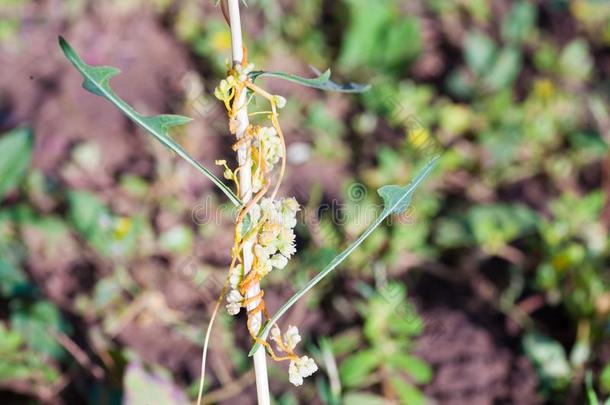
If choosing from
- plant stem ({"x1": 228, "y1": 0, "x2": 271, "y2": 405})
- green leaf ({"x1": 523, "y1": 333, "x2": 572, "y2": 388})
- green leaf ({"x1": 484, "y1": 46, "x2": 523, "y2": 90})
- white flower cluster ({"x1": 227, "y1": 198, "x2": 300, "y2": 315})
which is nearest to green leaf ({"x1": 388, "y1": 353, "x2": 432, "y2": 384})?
green leaf ({"x1": 523, "y1": 333, "x2": 572, "y2": 388})

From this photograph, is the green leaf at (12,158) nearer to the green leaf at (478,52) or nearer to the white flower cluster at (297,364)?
the white flower cluster at (297,364)

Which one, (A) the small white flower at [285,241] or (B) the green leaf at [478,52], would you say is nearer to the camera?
(A) the small white flower at [285,241]

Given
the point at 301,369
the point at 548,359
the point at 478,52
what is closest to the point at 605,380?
the point at 548,359

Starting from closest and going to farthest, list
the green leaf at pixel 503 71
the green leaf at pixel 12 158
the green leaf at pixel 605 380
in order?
the green leaf at pixel 605 380, the green leaf at pixel 12 158, the green leaf at pixel 503 71

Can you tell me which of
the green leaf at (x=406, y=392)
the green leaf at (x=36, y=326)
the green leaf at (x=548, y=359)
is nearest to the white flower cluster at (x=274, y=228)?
the green leaf at (x=406, y=392)

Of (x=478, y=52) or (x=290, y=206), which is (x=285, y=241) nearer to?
(x=290, y=206)

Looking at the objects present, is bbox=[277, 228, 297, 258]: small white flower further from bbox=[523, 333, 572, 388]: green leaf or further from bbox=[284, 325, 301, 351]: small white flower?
bbox=[523, 333, 572, 388]: green leaf

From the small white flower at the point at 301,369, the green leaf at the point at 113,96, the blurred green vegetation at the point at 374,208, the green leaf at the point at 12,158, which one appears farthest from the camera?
the green leaf at the point at 12,158

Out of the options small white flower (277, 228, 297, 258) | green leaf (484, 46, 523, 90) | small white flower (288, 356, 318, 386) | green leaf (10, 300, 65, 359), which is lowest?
small white flower (288, 356, 318, 386)

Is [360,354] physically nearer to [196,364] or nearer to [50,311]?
[196,364]
